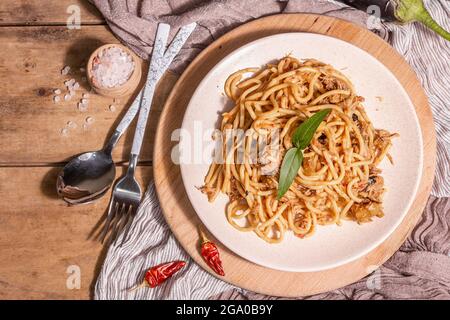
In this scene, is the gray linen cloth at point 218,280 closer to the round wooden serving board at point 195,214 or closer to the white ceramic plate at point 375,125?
the round wooden serving board at point 195,214

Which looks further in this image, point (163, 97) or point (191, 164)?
point (163, 97)

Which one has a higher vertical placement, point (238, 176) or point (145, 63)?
point (145, 63)

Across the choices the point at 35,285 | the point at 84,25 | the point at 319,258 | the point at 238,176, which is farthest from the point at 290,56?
the point at 35,285

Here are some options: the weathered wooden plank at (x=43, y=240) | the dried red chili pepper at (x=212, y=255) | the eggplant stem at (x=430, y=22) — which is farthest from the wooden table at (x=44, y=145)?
the eggplant stem at (x=430, y=22)

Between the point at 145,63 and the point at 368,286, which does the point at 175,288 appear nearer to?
the point at 368,286

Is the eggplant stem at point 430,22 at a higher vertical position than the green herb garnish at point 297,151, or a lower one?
higher
